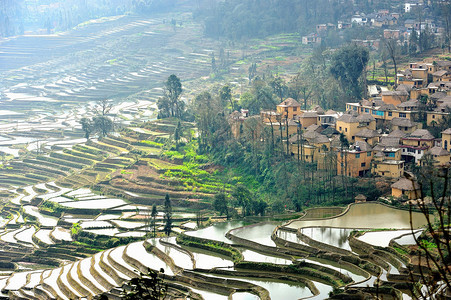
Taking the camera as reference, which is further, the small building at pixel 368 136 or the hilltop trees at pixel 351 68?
the hilltop trees at pixel 351 68

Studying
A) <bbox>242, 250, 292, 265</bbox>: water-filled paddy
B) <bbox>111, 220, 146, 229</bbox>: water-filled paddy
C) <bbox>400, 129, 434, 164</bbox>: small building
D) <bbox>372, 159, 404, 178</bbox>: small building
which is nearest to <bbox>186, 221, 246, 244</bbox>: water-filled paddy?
<bbox>242, 250, 292, 265</bbox>: water-filled paddy

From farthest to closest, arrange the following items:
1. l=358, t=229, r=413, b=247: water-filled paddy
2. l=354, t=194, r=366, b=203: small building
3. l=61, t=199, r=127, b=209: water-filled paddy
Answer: l=61, t=199, r=127, b=209: water-filled paddy
l=354, t=194, r=366, b=203: small building
l=358, t=229, r=413, b=247: water-filled paddy

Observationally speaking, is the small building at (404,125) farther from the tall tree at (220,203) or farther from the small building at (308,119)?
the tall tree at (220,203)

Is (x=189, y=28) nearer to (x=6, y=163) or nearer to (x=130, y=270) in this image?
(x=6, y=163)

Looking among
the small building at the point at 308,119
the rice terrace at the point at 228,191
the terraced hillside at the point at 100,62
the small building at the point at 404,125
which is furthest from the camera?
the terraced hillside at the point at 100,62

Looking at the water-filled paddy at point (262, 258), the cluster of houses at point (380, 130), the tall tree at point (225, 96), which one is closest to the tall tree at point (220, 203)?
the cluster of houses at point (380, 130)

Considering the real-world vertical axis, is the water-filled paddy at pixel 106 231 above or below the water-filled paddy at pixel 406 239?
below

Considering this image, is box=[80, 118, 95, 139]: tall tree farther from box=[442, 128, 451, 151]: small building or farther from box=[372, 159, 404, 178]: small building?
box=[442, 128, 451, 151]: small building
